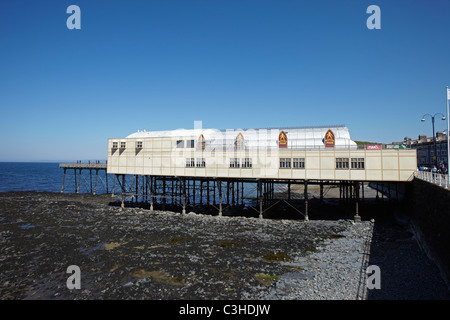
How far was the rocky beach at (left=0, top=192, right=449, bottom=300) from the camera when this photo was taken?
51.9ft

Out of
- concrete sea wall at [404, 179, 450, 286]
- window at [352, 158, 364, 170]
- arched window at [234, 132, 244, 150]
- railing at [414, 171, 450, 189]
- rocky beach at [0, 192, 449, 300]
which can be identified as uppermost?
arched window at [234, 132, 244, 150]

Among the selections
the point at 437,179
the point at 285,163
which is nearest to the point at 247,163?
the point at 285,163

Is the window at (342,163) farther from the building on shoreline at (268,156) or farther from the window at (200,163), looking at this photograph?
the window at (200,163)

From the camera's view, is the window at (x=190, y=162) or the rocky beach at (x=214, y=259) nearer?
the rocky beach at (x=214, y=259)

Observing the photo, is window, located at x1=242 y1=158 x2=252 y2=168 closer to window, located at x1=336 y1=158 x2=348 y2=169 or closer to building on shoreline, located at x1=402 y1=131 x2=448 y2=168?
window, located at x1=336 y1=158 x2=348 y2=169

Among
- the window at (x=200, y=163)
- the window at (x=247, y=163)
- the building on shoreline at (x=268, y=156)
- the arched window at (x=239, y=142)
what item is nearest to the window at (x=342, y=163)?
the building on shoreline at (x=268, y=156)

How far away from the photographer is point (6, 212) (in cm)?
4147

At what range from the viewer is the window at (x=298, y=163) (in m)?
34.3

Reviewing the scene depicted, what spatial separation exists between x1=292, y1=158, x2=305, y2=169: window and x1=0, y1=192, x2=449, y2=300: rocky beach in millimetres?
7759

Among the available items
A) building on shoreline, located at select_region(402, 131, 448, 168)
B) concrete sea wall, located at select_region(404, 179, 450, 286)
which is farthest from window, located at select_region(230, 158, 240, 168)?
building on shoreline, located at select_region(402, 131, 448, 168)

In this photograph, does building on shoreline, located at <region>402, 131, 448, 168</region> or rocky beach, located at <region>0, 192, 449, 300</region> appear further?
building on shoreline, located at <region>402, 131, 448, 168</region>

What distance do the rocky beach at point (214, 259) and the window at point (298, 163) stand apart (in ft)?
25.5

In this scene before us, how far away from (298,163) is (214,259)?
63.0 ft

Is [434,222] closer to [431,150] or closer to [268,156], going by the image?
[268,156]
